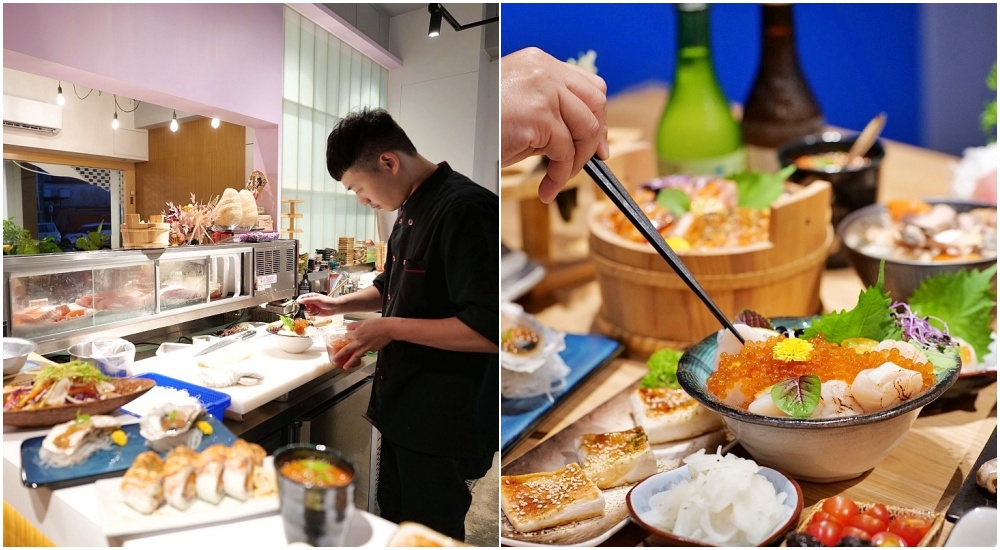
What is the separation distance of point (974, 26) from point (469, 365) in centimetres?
276

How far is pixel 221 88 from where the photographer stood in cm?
107

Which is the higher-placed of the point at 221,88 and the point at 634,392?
the point at 221,88

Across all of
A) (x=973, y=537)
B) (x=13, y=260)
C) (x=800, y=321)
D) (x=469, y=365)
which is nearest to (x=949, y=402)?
(x=800, y=321)

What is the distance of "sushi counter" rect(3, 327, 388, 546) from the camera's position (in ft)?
2.89

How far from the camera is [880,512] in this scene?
911 millimetres

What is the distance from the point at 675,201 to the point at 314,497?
1265mm

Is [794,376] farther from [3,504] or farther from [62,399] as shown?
[3,504]

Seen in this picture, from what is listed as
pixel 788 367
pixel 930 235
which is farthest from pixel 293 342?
pixel 930 235

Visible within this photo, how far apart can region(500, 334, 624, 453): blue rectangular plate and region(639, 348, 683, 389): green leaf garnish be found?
14 cm

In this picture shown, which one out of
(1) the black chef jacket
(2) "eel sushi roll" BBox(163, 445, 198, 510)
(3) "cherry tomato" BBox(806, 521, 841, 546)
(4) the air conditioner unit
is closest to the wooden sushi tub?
(1) the black chef jacket

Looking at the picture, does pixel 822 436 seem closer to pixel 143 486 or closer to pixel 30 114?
pixel 143 486

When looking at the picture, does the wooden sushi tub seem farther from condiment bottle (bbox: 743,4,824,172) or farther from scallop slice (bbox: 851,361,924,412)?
condiment bottle (bbox: 743,4,824,172)

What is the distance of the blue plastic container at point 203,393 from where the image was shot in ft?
3.19

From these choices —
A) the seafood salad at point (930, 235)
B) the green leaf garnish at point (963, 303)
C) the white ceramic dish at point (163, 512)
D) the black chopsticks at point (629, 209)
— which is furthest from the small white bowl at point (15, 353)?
the seafood salad at point (930, 235)
